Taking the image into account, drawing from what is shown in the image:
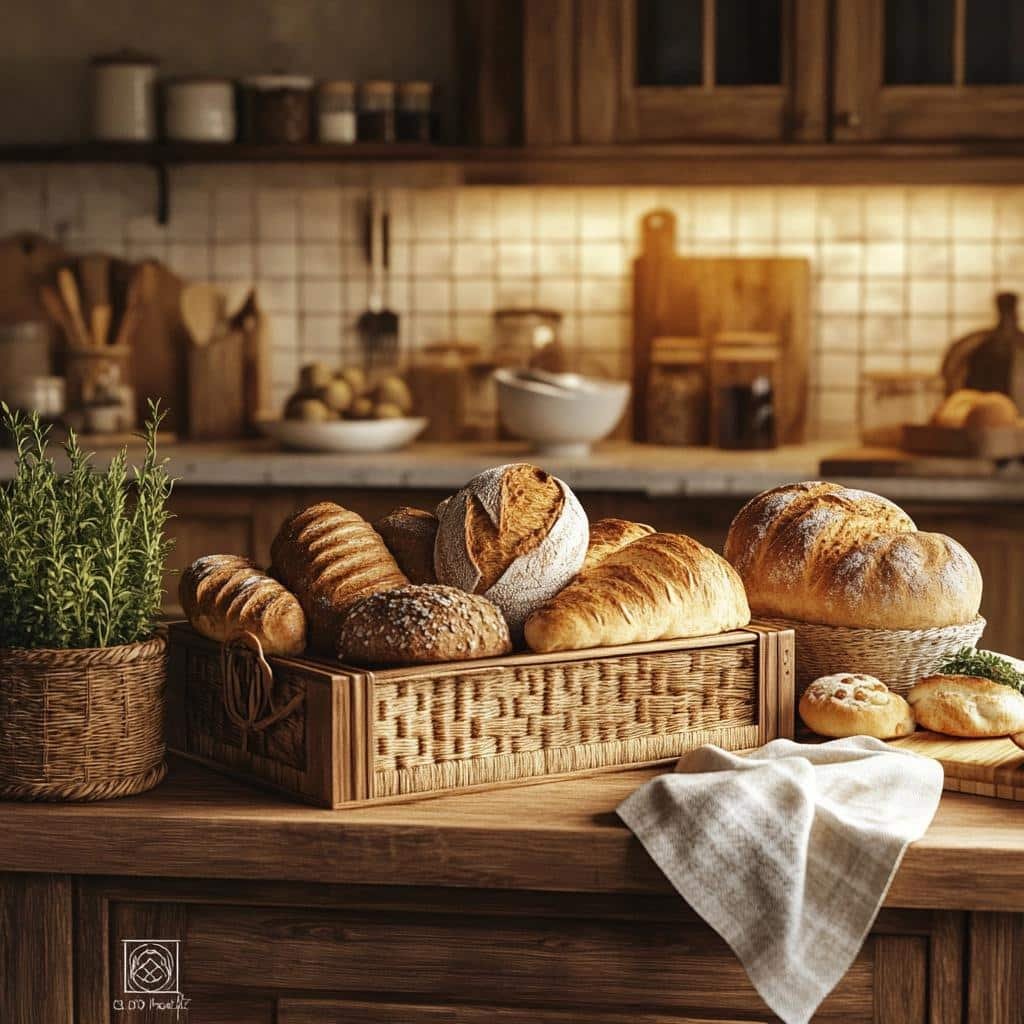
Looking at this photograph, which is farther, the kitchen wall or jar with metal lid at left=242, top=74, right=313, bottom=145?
the kitchen wall

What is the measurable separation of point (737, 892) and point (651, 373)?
278cm

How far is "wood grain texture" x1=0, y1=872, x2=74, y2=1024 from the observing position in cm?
114

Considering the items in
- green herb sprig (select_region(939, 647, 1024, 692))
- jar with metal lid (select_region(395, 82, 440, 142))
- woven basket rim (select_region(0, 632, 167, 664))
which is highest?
jar with metal lid (select_region(395, 82, 440, 142))

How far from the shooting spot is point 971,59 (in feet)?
11.3

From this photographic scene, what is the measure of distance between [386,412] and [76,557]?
245 centimetres

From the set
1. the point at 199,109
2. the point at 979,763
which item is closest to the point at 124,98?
the point at 199,109

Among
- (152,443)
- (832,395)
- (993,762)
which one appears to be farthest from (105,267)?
(993,762)

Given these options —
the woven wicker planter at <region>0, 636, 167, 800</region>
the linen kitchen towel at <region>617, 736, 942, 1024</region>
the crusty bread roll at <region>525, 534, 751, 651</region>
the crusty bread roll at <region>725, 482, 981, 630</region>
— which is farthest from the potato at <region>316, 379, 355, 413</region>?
the linen kitchen towel at <region>617, 736, 942, 1024</region>

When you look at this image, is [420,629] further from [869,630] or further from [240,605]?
[869,630]

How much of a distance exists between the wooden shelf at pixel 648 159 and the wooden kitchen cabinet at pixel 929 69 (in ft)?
0.16

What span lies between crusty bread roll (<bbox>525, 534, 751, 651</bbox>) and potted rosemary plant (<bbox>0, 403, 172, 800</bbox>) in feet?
0.97

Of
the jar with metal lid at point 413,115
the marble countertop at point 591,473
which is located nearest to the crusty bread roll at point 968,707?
the marble countertop at point 591,473

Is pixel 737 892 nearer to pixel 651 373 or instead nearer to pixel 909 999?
pixel 909 999

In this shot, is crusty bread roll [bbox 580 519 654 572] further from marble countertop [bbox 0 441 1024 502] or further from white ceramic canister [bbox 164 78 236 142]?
white ceramic canister [bbox 164 78 236 142]
